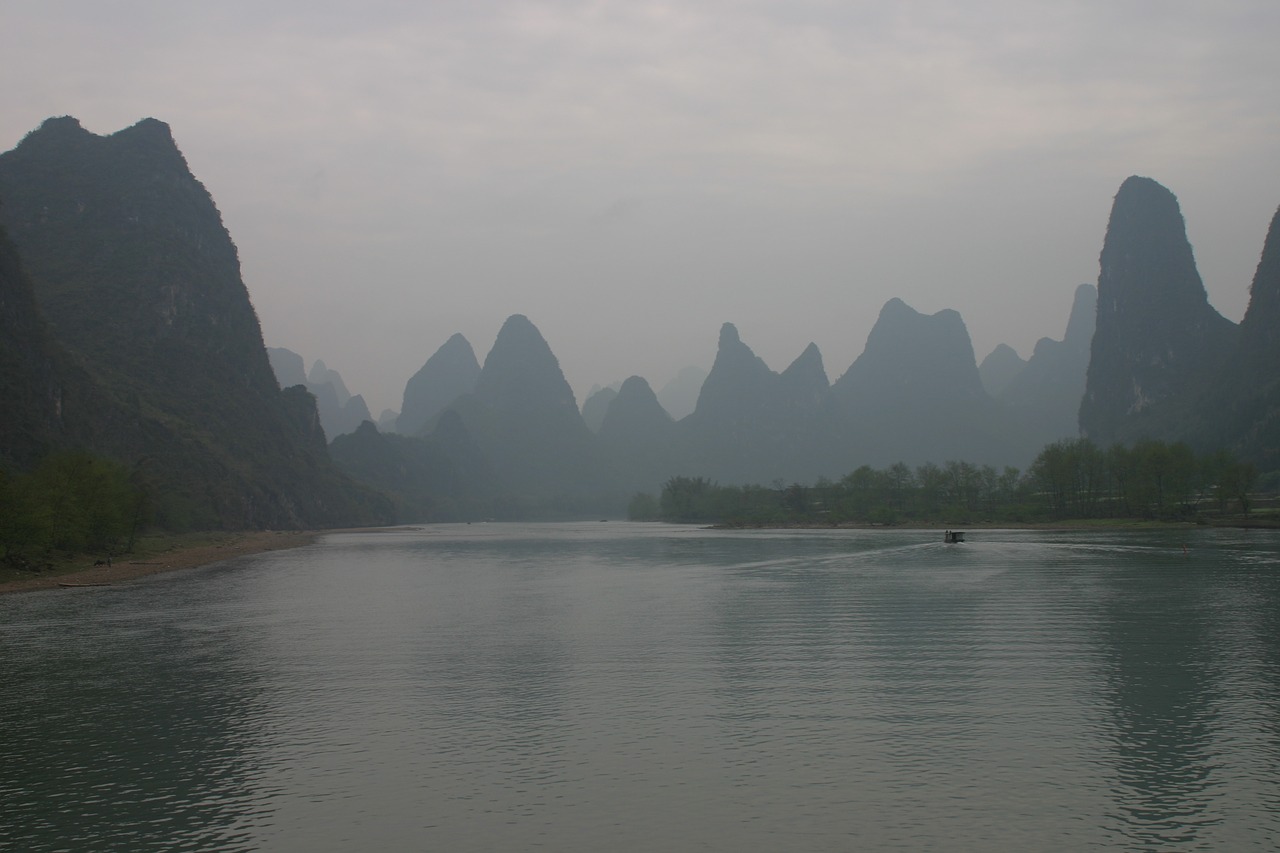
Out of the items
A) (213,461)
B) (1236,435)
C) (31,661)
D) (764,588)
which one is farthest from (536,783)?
(1236,435)

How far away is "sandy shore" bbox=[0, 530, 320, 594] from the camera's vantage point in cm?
5841

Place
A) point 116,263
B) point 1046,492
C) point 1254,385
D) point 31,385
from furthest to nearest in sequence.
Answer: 1. point 116,263
2. point 1254,385
3. point 1046,492
4. point 31,385

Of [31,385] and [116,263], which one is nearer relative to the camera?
[31,385]

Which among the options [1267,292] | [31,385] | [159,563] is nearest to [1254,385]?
[1267,292]

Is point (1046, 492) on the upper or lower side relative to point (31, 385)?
lower

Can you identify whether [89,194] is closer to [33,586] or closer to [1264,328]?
[33,586]

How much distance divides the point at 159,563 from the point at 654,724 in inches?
2587

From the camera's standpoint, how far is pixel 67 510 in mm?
65750

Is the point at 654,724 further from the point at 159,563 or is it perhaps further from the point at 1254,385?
the point at 1254,385

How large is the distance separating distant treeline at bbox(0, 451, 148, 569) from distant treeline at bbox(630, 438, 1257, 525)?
99.4 m

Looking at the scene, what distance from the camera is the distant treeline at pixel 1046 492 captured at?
107 m

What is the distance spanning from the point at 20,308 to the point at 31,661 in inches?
3849

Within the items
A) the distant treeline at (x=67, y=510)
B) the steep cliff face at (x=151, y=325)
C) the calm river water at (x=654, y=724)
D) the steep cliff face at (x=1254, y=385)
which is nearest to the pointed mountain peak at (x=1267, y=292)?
the steep cliff face at (x=1254, y=385)

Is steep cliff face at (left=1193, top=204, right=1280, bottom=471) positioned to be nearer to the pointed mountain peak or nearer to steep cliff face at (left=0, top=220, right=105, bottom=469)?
the pointed mountain peak
